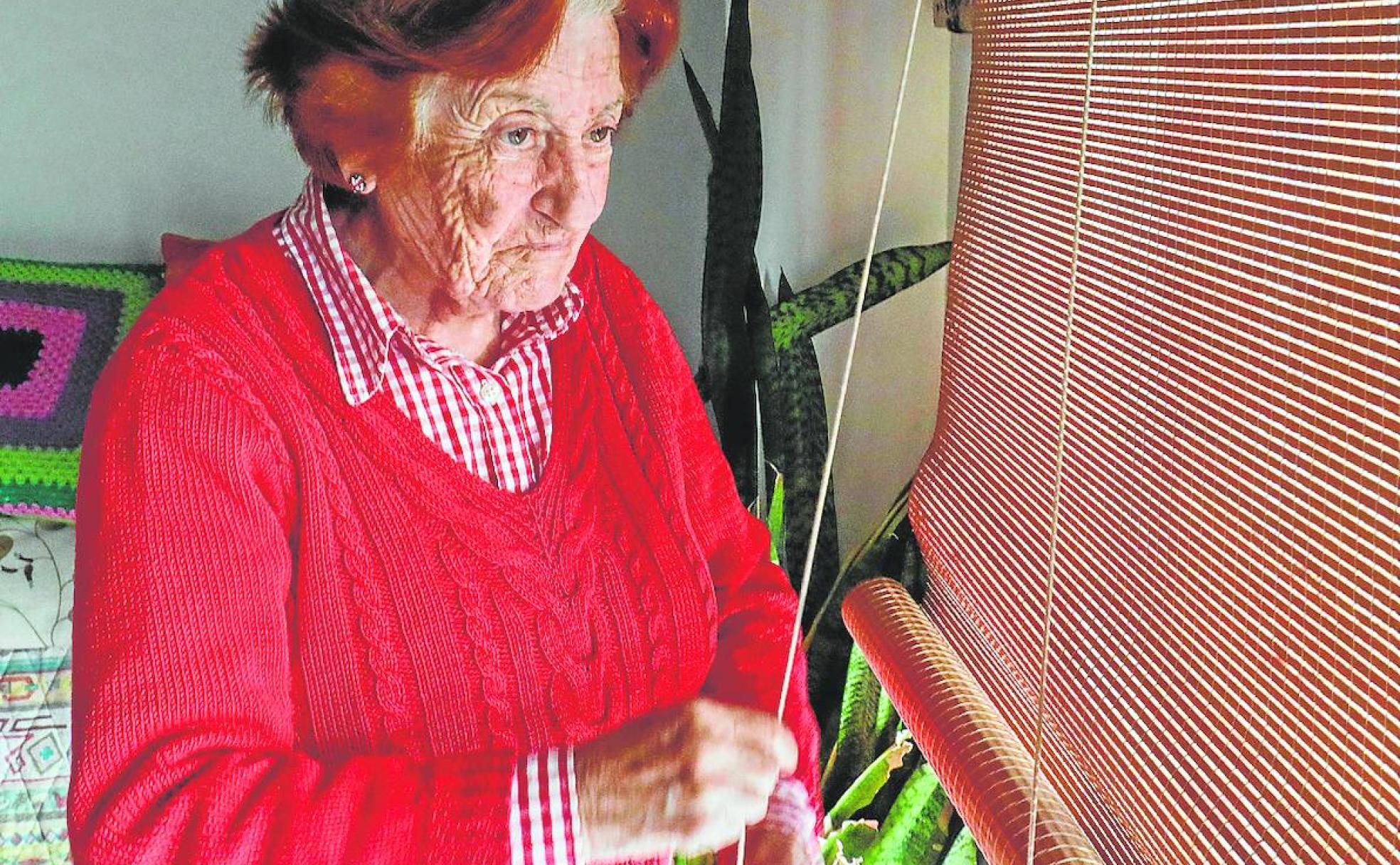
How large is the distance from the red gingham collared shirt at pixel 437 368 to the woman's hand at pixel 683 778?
31cm

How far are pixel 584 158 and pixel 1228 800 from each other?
61 cm

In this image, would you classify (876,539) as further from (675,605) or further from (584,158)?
(584,158)

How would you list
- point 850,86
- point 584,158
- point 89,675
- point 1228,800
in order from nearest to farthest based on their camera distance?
point 1228,800 < point 89,675 < point 584,158 < point 850,86

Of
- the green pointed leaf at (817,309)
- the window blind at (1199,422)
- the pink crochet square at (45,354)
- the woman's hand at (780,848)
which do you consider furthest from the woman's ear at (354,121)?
the pink crochet square at (45,354)

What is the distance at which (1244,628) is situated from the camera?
0.52m

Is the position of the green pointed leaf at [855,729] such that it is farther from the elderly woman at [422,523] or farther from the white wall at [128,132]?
the white wall at [128,132]

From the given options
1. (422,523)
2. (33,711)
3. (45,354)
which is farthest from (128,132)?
(422,523)

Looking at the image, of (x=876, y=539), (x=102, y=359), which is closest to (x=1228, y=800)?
(x=876, y=539)

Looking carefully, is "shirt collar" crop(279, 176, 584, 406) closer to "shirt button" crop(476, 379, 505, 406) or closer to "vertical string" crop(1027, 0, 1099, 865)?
"shirt button" crop(476, 379, 505, 406)

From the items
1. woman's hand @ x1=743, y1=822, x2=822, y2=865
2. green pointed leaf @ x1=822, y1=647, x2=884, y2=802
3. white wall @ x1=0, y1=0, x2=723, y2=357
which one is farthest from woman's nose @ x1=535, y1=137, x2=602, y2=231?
white wall @ x1=0, y1=0, x2=723, y2=357

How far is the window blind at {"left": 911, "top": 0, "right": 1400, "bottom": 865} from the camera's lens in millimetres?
447

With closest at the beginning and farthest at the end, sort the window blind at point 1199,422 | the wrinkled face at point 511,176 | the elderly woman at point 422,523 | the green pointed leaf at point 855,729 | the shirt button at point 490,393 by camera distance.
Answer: the window blind at point 1199,422, the elderly woman at point 422,523, the wrinkled face at point 511,176, the shirt button at point 490,393, the green pointed leaf at point 855,729

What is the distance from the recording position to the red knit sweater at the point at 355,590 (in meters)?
0.72

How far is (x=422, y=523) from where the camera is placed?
89cm
